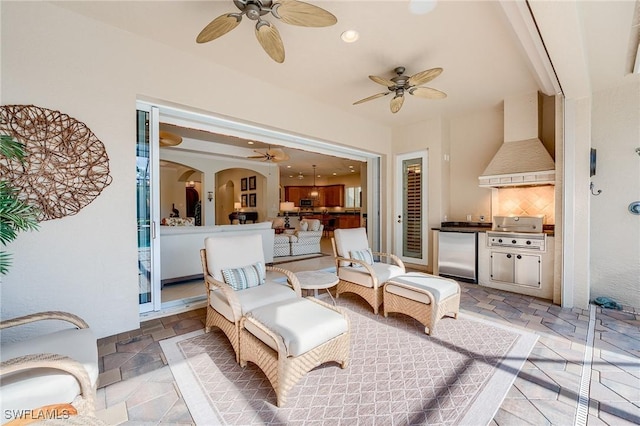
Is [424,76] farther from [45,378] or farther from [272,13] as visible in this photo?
[45,378]

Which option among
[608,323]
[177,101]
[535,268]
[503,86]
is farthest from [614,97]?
[177,101]

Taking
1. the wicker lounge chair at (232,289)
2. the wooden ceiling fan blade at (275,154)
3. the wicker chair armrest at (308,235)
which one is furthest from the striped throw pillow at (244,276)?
the wooden ceiling fan blade at (275,154)

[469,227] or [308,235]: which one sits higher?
[469,227]

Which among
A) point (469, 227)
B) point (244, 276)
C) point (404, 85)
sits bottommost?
point (244, 276)

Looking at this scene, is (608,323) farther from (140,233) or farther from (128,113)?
(128,113)

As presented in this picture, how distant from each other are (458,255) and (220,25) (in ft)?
14.8

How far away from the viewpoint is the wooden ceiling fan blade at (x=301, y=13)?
1.88m

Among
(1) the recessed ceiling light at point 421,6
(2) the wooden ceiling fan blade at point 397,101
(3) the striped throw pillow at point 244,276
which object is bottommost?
(3) the striped throw pillow at point 244,276

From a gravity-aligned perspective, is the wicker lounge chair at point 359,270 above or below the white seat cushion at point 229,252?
below

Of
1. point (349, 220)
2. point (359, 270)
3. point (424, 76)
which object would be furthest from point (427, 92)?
point (349, 220)

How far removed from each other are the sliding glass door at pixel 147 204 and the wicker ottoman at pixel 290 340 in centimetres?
159

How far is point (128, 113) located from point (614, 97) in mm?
5849

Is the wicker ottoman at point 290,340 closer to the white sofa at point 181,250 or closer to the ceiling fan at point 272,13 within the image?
the ceiling fan at point 272,13

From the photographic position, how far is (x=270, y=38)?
7.28 feet
